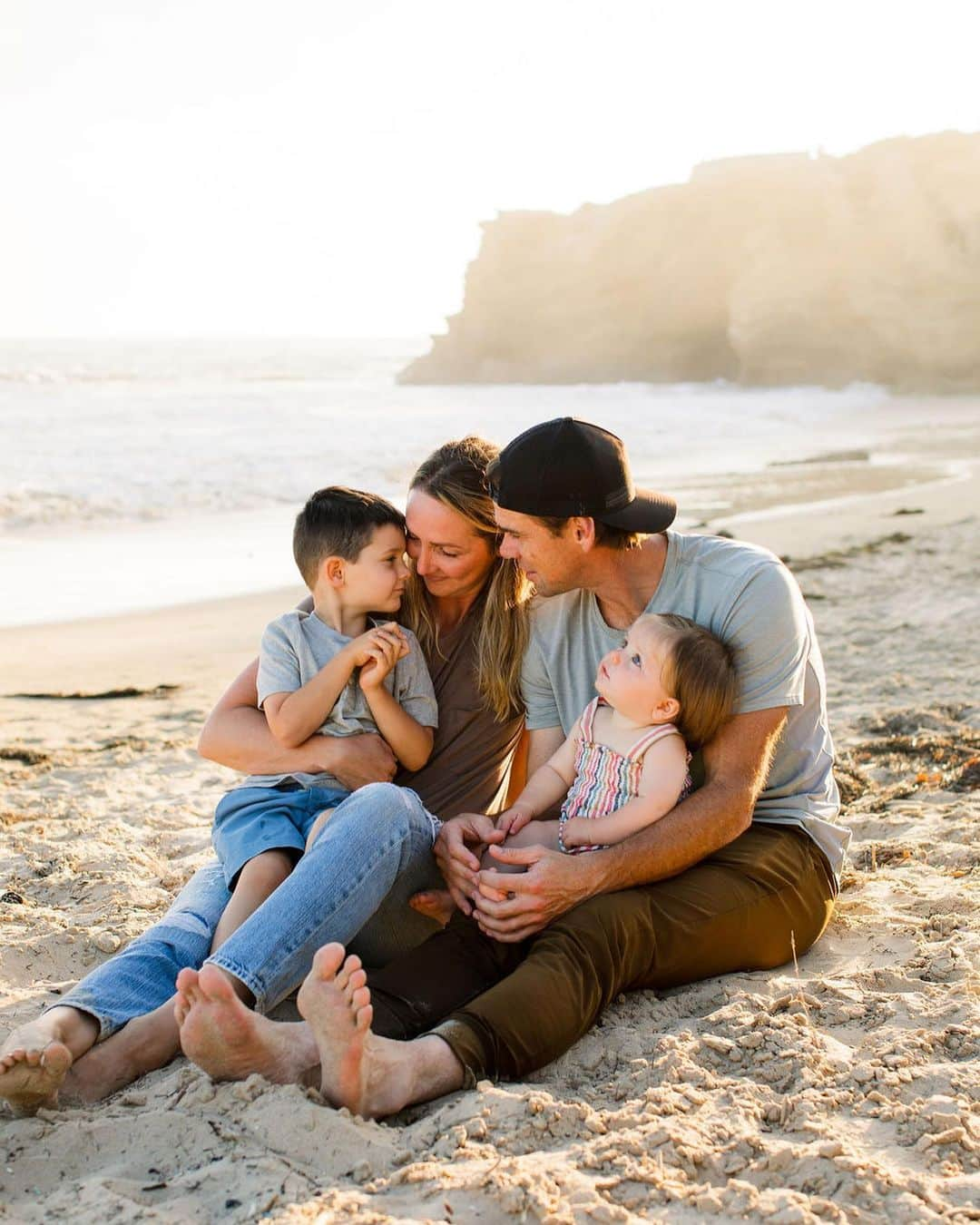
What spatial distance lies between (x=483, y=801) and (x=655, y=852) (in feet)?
2.21

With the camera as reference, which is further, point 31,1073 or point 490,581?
point 490,581

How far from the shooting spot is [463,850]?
295cm

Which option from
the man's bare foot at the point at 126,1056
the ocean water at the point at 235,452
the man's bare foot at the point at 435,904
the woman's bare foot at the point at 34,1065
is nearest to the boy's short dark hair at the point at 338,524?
the man's bare foot at the point at 435,904

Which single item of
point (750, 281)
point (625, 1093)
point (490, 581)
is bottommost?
point (625, 1093)

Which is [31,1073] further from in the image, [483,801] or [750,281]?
[750,281]

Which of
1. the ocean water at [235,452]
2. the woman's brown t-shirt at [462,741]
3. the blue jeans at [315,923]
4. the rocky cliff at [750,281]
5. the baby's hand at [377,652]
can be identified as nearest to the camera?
the blue jeans at [315,923]

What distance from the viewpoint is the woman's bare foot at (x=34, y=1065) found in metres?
2.49

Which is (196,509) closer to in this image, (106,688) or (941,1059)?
(106,688)

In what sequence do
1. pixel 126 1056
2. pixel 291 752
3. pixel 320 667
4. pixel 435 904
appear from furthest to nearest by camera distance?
1. pixel 320 667
2. pixel 291 752
3. pixel 435 904
4. pixel 126 1056

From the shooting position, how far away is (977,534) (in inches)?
399

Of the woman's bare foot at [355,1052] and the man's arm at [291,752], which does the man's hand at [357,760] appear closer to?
the man's arm at [291,752]

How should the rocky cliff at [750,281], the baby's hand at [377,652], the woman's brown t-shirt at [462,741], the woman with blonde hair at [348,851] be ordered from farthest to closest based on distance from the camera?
the rocky cliff at [750,281] → the woman's brown t-shirt at [462,741] → the baby's hand at [377,652] → the woman with blonde hair at [348,851]

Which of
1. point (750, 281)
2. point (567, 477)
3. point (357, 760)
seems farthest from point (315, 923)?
point (750, 281)

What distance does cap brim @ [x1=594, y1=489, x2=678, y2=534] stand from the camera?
10.1ft
